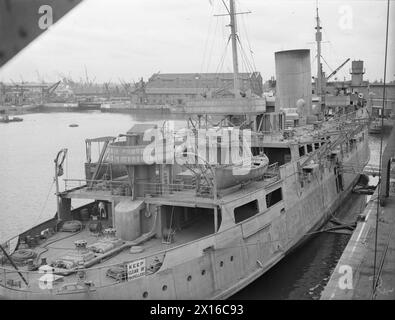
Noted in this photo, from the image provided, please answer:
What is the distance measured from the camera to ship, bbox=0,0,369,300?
1013cm

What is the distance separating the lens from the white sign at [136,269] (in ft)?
32.1

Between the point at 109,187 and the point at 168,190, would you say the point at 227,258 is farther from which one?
the point at 109,187

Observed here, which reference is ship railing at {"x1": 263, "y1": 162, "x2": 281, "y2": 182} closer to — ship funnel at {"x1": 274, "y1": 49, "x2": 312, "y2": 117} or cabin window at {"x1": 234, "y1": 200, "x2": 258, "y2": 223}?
cabin window at {"x1": 234, "y1": 200, "x2": 258, "y2": 223}

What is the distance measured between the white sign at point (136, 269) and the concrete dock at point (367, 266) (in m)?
4.00

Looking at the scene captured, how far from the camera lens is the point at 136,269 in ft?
32.5

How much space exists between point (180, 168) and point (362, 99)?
95.2 feet

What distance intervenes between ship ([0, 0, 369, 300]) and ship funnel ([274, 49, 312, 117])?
9352 mm

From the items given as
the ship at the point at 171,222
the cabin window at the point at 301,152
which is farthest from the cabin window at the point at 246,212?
the cabin window at the point at 301,152

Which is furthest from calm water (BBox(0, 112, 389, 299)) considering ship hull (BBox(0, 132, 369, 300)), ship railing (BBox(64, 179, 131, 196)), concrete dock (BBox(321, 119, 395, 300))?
ship railing (BBox(64, 179, 131, 196))
